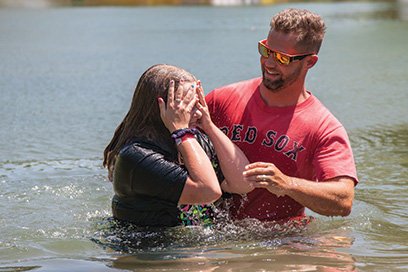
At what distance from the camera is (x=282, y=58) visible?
430cm

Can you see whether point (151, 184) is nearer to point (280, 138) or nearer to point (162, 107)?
point (162, 107)

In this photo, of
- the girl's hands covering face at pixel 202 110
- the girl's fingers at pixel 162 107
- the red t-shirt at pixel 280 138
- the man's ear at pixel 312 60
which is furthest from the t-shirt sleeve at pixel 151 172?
the man's ear at pixel 312 60

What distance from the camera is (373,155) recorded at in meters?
7.67

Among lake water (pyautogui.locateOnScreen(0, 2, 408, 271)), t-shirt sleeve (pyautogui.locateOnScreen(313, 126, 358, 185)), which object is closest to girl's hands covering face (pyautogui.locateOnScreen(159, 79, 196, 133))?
lake water (pyautogui.locateOnScreen(0, 2, 408, 271))

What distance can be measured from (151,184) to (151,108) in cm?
49

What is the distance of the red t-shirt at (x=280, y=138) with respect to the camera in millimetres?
4199

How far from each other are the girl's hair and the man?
0.69 meters

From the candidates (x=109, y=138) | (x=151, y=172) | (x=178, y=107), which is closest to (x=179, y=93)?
(x=178, y=107)

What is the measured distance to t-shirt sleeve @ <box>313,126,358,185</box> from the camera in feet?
13.5

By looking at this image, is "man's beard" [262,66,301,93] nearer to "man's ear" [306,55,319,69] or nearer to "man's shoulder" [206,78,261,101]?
"man's ear" [306,55,319,69]

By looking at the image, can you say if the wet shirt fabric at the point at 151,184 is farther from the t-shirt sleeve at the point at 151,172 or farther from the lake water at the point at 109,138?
the lake water at the point at 109,138

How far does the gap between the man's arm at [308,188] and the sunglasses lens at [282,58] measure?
83 centimetres

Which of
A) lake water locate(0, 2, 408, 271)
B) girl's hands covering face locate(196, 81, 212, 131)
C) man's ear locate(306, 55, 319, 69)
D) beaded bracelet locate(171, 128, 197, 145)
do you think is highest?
man's ear locate(306, 55, 319, 69)

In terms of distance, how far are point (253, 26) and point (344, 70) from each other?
41.3 ft
